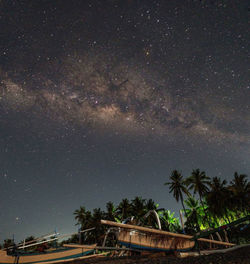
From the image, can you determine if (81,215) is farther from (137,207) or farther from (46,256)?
(46,256)

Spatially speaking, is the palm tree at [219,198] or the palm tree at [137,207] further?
the palm tree at [137,207]

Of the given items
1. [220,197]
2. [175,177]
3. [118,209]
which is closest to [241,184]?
[220,197]

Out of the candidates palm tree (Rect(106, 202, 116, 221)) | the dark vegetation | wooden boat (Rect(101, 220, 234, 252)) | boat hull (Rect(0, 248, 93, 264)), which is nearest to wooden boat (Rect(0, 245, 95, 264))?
boat hull (Rect(0, 248, 93, 264))

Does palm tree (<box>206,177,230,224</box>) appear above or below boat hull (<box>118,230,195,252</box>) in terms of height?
above

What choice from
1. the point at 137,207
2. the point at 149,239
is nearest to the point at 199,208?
the point at 137,207

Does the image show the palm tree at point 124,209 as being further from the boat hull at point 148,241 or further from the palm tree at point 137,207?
the boat hull at point 148,241

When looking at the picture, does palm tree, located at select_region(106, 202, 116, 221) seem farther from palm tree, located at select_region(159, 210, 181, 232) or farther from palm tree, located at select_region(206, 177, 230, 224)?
palm tree, located at select_region(206, 177, 230, 224)

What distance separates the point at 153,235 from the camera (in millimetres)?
8883

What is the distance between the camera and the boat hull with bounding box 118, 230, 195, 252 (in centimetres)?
860

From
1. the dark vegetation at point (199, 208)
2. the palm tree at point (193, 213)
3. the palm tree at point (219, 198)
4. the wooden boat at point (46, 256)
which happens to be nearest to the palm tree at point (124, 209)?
the dark vegetation at point (199, 208)

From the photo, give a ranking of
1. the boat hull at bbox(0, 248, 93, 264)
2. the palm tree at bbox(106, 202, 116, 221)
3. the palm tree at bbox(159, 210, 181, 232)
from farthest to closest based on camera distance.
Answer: the palm tree at bbox(106, 202, 116, 221)
the palm tree at bbox(159, 210, 181, 232)
the boat hull at bbox(0, 248, 93, 264)

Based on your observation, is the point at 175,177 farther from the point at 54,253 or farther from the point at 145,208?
the point at 54,253

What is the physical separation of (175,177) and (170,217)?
1092cm

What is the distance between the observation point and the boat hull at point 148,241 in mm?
8602
